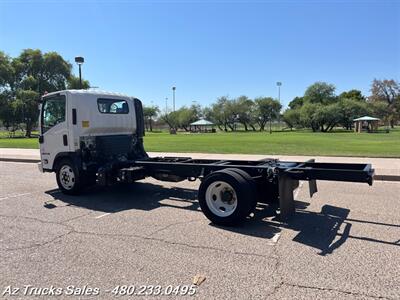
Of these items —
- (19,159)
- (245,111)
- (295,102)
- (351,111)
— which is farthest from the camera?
(295,102)

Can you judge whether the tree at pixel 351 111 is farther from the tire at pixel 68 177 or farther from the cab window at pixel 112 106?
the tire at pixel 68 177

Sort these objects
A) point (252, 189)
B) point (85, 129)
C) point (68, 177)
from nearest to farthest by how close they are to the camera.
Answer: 1. point (252, 189)
2. point (85, 129)
3. point (68, 177)

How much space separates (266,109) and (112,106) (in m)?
91.9

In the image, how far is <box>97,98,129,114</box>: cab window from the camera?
907 cm

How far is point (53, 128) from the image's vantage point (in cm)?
902

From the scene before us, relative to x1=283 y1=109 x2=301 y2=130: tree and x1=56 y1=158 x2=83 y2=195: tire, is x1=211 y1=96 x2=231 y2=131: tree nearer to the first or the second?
x1=283 y1=109 x2=301 y2=130: tree

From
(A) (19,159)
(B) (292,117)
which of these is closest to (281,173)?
(A) (19,159)

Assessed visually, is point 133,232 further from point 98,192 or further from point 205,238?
point 98,192

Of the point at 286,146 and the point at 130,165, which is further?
the point at 286,146

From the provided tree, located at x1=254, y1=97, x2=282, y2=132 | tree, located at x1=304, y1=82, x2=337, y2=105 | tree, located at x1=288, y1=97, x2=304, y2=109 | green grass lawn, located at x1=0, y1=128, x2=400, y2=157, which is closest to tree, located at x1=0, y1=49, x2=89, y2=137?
green grass lawn, located at x1=0, y1=128, x2=400, y2=157

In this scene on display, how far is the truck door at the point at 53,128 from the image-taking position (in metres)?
8.72

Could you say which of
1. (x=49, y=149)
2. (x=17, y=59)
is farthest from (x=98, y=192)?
(x=17, y=59)

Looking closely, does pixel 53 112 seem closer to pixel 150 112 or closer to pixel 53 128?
pixel 53 128

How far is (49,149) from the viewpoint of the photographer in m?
9.17
